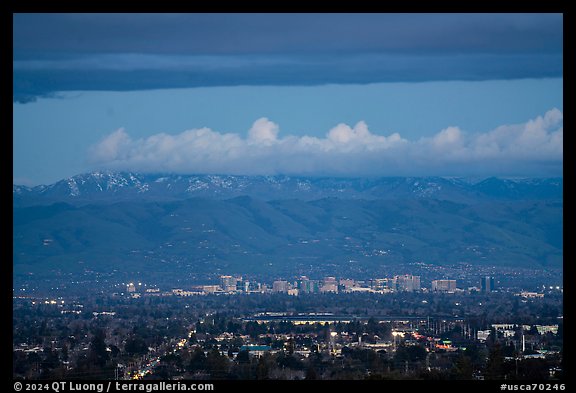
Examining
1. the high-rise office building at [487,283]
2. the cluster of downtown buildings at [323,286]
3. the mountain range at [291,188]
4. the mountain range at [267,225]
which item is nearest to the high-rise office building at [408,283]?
the cluster of downtown buildings at [323,286]

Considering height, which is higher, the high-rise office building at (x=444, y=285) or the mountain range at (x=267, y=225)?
the mountain range at (x=267, y=225)

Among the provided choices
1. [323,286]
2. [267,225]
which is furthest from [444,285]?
[267,225]

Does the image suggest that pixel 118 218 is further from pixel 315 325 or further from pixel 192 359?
pixel 192 359

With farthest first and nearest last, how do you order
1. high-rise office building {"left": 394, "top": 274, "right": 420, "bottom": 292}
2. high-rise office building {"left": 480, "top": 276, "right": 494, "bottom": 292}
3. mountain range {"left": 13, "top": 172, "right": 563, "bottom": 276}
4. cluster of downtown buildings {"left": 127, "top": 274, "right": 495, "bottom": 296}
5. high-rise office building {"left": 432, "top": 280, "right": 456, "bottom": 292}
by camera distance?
mountain range {"left": 13, "top": 172, "right": 563, "bottom": 276}, high-rise office building {"left": 394, "top": 274, "right": 420, "bottom": 292}, high-rise office building {"left": 480, "top": 276, "right": 494, "bottom": 292}, high-rise office building {"left": 432, "top": 280, "right": 456, "bottom": 292}, cluster of downtown buildings {"left": 127, "top": 274, "right": 495, "bottom": 296}

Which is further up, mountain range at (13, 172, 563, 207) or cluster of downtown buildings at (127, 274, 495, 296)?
mountain range at (13, 172, 563, 207)

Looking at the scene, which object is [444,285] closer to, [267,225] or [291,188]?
[267,225]

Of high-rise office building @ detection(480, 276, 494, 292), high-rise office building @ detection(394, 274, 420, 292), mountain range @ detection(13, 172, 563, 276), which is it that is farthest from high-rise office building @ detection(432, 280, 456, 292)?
mountain range @ detection(13, 172, 563, 276)

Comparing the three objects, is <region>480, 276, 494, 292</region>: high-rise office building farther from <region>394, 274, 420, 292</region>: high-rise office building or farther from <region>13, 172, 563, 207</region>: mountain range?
<region>13, 172, 563, 207</region>: mountain range

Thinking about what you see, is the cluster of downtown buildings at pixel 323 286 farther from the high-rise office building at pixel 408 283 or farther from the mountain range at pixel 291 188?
the mountain range at pixel 291 188

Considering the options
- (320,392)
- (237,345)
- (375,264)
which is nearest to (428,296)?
(375,264)

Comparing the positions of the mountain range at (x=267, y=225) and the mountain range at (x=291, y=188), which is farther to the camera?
the mountain range at (x=291, y=188)
